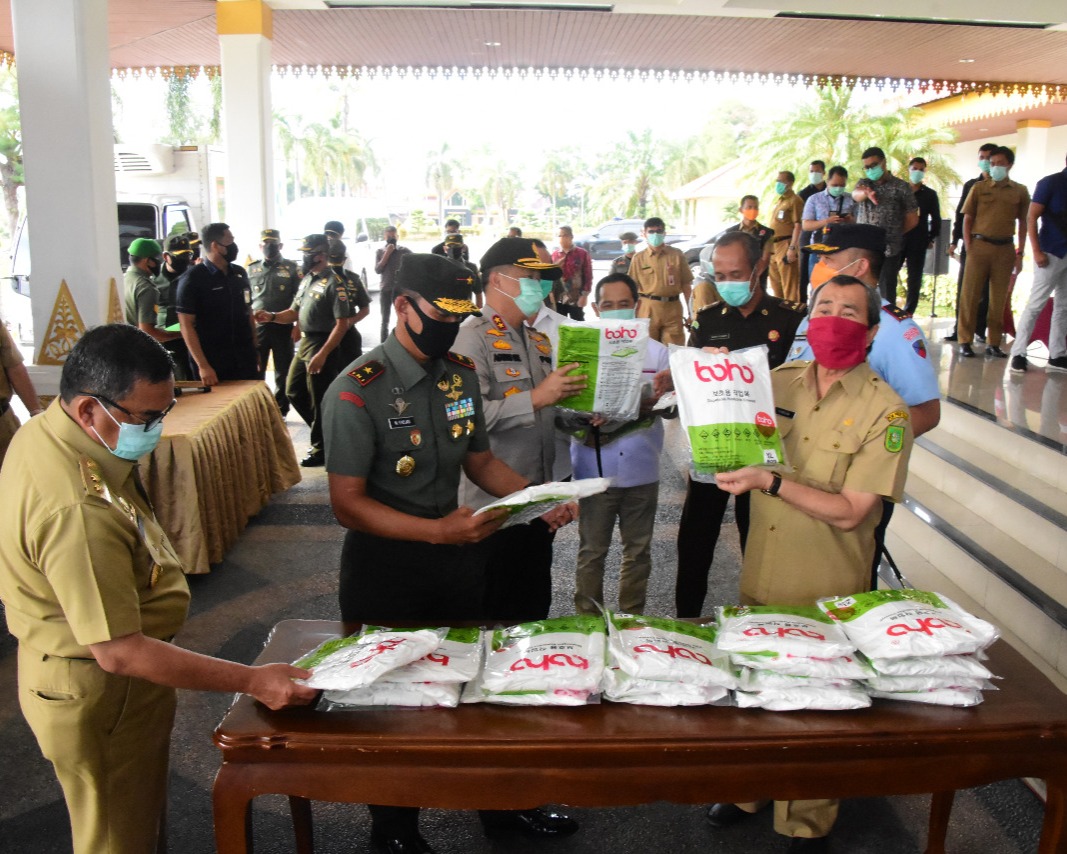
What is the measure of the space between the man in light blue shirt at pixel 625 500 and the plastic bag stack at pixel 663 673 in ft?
5.52

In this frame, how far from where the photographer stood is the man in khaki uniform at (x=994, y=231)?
786cm

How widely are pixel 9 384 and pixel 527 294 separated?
112 inches

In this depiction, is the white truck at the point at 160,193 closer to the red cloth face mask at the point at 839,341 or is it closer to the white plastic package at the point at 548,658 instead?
the red cloth face mask at the point at 839,341

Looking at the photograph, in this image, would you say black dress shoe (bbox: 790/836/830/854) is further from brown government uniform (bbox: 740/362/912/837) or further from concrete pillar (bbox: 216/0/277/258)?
concrete pillar (bbox: 216/0/277/258)

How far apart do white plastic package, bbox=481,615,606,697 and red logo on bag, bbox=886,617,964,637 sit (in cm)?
64

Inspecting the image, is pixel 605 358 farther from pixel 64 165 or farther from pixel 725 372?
pixel 64 165

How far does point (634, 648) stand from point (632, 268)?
779 centimetres

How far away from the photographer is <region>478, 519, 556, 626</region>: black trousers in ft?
11.1

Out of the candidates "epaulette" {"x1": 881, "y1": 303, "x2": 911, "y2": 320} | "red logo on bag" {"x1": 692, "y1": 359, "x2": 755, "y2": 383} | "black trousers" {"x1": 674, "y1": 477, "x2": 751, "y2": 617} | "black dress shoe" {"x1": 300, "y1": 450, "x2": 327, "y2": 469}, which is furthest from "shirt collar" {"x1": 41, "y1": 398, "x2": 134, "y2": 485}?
"black dress shoe" {"x1": 300, "y1": 450, "x2": 327, "y2": 469}

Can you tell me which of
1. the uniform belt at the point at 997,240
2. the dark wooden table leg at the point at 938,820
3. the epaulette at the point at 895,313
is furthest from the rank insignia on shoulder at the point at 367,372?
the uniform belt at the point at 997,240

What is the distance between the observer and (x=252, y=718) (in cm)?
189

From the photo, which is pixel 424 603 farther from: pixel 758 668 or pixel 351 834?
pixel 758 668

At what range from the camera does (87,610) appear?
1759mm

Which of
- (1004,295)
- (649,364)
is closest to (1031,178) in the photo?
(1004,295)
